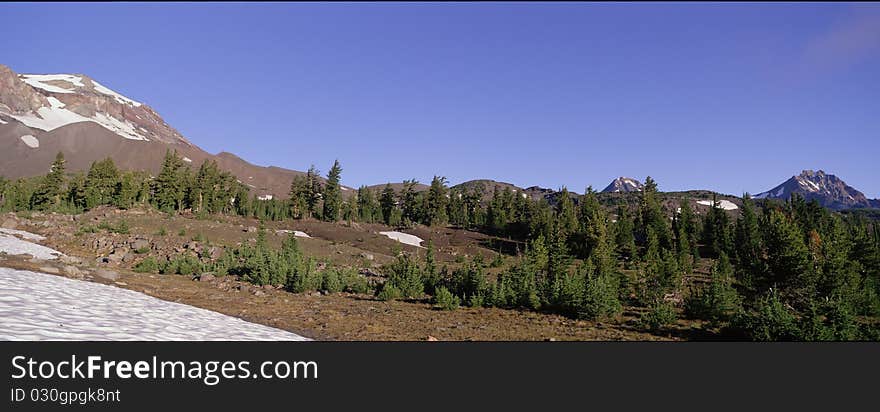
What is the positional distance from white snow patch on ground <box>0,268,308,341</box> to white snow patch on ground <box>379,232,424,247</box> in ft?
139

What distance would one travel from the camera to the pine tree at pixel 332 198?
234ft

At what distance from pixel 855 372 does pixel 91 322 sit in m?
13.4

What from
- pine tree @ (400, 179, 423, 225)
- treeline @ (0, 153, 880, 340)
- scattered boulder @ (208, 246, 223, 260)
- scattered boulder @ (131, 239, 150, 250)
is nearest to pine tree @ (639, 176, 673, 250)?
treeline @ (0, 153, 880, 340)

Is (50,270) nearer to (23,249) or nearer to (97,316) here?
(23,249)

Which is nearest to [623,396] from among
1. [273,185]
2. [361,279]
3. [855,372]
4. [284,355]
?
[855,372]

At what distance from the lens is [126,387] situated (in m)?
5.58

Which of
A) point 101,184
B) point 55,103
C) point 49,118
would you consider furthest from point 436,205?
point 55,103

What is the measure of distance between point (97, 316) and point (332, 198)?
64242mm

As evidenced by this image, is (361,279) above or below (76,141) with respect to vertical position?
below

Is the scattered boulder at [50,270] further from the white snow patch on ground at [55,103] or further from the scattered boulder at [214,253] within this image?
the white snow patch on ground at [55,103]

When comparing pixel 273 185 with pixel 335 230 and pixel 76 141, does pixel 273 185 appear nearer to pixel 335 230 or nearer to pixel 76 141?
pixel 76 141

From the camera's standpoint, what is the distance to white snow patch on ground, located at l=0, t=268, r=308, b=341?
25.0 ft

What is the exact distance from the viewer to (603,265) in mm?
28016

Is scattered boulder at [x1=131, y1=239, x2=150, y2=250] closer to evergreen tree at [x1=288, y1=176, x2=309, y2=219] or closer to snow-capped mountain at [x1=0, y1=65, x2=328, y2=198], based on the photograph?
evergreen tree at [x1=288, y1=176, x2=309, y2=219]
